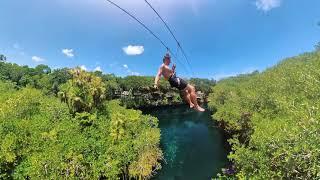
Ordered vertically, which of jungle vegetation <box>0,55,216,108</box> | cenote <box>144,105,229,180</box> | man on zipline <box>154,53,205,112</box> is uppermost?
jungle vegetation <box>0,55,216,108</box>

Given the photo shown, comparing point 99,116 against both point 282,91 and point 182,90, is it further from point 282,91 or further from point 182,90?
point 182,90

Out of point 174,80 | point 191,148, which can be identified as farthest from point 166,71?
point 191,148

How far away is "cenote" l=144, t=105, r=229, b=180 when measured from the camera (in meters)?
41.8

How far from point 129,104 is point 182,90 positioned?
8780cm

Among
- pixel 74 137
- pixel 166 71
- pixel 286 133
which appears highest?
pixel 166 71

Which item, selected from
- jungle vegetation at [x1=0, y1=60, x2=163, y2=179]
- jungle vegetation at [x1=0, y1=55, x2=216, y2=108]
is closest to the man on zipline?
jungle vegetation at [x1=0, y1=60, x2=163, y2=179]

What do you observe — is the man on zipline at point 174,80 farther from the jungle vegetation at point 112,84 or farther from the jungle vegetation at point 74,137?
the jungle vegetation at point 112,84

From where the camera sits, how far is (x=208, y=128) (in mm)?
74438

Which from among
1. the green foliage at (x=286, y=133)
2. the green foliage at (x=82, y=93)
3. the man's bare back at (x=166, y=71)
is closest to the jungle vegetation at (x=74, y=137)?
the green foliage at (x=82, y=93)

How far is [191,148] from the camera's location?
2160 inches

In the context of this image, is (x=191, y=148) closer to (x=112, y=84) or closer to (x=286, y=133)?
(x=286, y=133)

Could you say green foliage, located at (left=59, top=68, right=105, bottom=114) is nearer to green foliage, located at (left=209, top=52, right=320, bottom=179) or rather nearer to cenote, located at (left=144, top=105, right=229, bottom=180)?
cenote, located at (left=144, top=105, right=229, bottom=180)

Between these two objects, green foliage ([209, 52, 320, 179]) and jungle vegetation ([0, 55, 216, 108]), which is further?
jungle vegetation ([0, 55, 216, 108])

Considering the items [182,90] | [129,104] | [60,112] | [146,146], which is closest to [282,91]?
[146,146]
